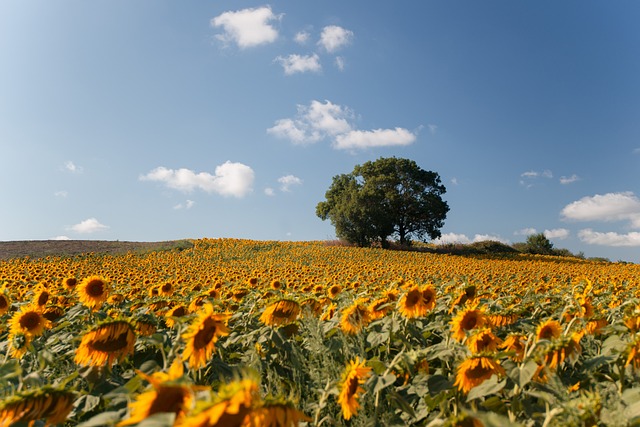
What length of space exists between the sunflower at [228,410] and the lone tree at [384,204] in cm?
3800

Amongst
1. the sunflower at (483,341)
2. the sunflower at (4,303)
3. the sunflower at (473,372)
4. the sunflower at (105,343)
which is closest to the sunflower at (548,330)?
the sunflower at (483,341)

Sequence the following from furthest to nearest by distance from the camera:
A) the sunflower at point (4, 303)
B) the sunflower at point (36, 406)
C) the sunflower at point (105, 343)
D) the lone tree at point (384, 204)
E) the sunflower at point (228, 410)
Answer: the lone tree at point (384, 204), the sunflower at point (4, 303), the sunflower at point (105, 343), the sunflower at point (36, 406), the sunflower at point (228, 410)

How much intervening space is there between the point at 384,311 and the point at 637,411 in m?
2.55

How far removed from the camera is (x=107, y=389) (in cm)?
228

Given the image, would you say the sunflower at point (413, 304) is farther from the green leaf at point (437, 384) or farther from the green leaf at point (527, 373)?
the green leaf at point (527, 373)

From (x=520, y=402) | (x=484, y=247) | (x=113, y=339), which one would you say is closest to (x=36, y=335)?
(x=113, y=339)

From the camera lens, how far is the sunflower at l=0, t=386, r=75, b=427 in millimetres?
1568

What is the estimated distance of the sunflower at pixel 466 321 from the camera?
9.95 ft

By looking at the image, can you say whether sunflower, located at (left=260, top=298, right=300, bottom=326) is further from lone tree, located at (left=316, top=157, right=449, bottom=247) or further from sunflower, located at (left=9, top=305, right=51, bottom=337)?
lone tree, located at (left=316, top=157, right=449, bottom=247)

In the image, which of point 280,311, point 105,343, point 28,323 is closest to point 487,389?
point 280,311

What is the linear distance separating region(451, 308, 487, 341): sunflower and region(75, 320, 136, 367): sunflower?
218cm

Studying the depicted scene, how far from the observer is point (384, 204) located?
4181cm

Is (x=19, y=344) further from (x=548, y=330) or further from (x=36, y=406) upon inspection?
(x=548, y=330)

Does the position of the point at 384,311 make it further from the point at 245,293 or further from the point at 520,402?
the point at 245,293
